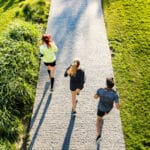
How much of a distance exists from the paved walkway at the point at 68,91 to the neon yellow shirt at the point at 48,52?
101cm

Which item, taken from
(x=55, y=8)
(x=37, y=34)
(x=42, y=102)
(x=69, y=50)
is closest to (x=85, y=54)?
→ (x=69, y=50)

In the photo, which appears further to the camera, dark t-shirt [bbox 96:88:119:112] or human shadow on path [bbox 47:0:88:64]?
human shadow on path [bbox 47:0:88:64]

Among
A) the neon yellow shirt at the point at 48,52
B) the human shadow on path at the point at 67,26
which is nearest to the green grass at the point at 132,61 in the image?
the human shadow on path at the point at 67,26

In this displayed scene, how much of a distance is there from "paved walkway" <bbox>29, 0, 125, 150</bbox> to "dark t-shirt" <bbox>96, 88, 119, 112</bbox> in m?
1.00

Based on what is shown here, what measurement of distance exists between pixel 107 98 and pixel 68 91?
2.46 meters

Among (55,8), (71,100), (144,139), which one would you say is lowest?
(144,139)

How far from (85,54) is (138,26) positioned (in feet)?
7.52

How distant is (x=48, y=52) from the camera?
32.0 ft

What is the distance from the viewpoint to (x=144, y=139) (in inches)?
347

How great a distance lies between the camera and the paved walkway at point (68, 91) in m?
8.96

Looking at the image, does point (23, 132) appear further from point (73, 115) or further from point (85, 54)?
point (85, 54)

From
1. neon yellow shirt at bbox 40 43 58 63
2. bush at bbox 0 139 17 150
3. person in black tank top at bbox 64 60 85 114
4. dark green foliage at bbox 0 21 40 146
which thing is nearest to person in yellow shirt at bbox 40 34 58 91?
neon yellow shirt at bbox 40 43 58 63

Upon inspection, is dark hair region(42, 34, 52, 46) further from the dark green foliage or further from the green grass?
the green grass

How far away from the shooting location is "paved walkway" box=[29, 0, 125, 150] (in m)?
8.96
